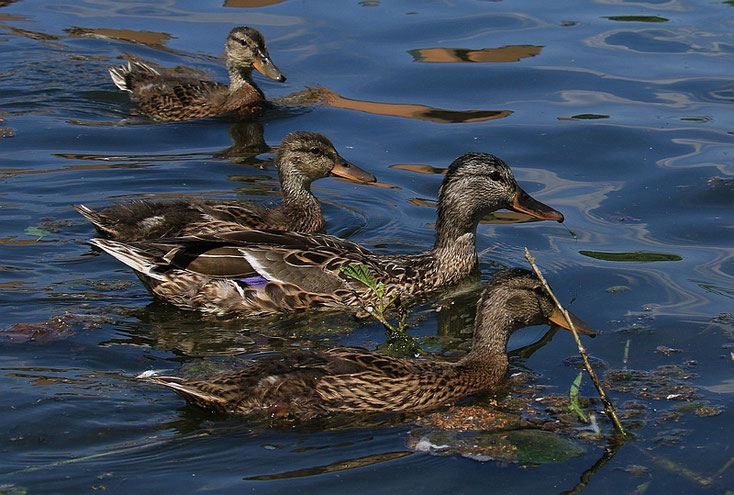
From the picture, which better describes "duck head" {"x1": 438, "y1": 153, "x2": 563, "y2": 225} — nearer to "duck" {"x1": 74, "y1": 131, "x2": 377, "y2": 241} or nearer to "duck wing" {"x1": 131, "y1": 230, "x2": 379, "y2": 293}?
"duck wing" {"x1": 131, "y1": 230, "x2": 379, "y2": 293}

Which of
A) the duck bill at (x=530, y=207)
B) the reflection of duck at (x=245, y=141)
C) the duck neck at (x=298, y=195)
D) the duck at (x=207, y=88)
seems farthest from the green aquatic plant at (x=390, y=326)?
the duck at (x=207, y=88)

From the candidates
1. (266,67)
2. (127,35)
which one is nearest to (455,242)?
(266,67)

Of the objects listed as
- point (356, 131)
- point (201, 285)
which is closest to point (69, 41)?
point (356, 131)

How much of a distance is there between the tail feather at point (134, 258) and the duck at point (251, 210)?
0.72 metres

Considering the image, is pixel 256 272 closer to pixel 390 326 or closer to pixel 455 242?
pixel 390 326

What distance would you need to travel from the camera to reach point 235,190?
10.6 meters

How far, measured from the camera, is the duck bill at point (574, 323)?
23.0 feet

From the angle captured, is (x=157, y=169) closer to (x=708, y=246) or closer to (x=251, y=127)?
(x=251, y=127)

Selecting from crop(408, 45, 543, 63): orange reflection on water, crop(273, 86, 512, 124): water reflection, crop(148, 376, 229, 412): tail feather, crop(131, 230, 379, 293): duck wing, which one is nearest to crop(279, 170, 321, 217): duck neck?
crop(131, 230, 379, 293): duck wing

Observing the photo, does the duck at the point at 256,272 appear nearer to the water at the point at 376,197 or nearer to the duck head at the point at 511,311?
the water at the point at 376,197

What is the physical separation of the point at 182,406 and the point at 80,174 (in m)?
4.85

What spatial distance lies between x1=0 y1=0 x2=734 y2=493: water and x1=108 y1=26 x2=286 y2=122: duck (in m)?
0.26

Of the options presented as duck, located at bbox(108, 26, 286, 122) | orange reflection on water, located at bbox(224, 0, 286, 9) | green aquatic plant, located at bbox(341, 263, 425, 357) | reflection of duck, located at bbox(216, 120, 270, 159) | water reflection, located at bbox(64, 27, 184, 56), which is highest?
orange reflection on water, located at bbox(224, 0, 286, 9)

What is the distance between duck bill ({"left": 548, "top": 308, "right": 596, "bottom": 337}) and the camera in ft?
23.0
